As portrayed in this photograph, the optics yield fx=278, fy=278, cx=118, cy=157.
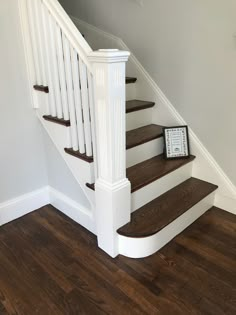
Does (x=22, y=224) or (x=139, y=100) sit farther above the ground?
(x=139, y=100)

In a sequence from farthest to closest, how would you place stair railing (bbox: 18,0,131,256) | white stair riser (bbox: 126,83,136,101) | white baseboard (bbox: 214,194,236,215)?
white stair riser (bbox: 126,83,136,101) → white baseboard (bbox: 214,194,236,215) → stair railing (bbox: 18,0,131,256)

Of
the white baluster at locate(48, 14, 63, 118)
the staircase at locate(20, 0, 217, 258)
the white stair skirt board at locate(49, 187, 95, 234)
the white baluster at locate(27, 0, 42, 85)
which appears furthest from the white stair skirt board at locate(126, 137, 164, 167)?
the white baluster at locate(27, 0, 42, 85)

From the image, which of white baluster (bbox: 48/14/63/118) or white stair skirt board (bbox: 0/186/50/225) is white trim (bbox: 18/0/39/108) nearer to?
white baluster (bbox: 48/14/63/118)

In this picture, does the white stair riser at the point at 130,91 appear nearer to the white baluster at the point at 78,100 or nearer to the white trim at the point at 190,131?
the white trim at the point at 190,131

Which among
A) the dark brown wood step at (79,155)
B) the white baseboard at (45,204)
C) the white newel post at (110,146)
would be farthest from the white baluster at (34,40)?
the white baseboard at (45,204)

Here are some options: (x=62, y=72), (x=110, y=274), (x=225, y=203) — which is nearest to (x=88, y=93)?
(x=62, y=72)

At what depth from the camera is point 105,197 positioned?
168 centimetres

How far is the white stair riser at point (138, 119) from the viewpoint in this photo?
2373 millimetres

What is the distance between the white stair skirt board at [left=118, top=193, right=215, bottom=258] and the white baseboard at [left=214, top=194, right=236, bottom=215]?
30 cm

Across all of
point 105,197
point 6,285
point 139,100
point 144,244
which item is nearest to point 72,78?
point 105,197

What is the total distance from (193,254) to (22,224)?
4.29ft

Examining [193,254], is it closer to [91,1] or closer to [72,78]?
[72,78]

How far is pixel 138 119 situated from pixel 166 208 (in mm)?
858

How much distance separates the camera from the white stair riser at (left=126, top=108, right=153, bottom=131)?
2.37 m
